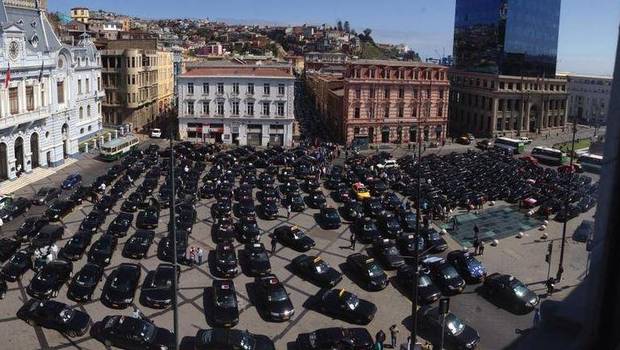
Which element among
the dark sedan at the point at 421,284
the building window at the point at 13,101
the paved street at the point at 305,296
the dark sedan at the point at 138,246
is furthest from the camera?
the building window at the point at 13,101

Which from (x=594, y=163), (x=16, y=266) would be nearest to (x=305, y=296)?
(x=16, y=266)

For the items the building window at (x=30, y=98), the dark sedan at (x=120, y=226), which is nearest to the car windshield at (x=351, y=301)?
the dark sedan at (x=120, y=226)

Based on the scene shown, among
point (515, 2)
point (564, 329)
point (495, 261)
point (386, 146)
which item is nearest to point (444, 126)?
point (386, 146)

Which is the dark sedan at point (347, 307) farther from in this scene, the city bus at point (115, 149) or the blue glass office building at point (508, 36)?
the blue glass office building at point (508, 36)

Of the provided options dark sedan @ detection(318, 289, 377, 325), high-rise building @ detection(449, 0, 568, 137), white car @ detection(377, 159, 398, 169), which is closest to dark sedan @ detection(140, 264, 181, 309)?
dark sedan @ detection(318, 289, 377, 325)

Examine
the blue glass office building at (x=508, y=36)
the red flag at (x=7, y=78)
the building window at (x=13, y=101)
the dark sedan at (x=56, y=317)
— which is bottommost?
the dark sedan at (x=56, y=317)

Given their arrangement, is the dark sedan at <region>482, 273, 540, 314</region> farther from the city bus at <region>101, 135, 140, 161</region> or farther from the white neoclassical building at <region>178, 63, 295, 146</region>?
the white neoclassical building at <region>178, 63, 295, 146</region>

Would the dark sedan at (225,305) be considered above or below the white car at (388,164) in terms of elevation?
below
